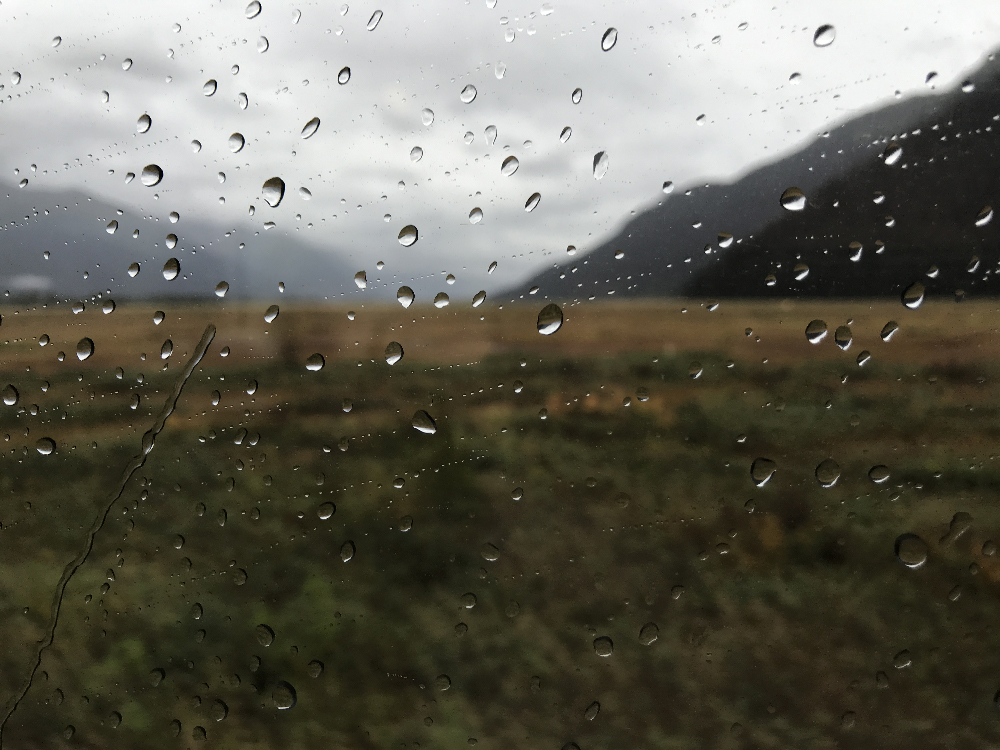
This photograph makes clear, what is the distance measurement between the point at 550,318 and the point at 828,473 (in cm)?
39

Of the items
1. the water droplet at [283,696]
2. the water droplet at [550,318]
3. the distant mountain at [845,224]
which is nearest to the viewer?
the distant mountain at [845,224]

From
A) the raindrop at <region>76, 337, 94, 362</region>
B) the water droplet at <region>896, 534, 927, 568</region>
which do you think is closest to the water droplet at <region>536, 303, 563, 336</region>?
the water droplet at <region>896, 534, 927, 568</region>

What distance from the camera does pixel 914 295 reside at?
0.71m

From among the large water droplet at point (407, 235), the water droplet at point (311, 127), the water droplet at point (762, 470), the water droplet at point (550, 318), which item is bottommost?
the water droplet at point (762, 470)

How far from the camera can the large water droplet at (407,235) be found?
0.82 meters

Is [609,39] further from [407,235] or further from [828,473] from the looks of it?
[828,473]

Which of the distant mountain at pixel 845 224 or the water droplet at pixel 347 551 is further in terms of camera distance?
the water droplet at pixel 347 551

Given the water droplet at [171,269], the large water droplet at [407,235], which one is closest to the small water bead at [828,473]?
the large water droplet at [407,235]

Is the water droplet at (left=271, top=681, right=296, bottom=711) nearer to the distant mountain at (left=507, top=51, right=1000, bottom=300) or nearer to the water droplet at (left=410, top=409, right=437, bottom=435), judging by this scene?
the water droplet at (left=410, top=409, right=437, bottom=435)

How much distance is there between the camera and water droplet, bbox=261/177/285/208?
0.86m

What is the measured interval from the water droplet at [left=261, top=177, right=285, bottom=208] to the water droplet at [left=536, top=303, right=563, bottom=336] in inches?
16.0

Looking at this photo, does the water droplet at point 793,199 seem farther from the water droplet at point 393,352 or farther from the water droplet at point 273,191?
the water droplet at point 273,191

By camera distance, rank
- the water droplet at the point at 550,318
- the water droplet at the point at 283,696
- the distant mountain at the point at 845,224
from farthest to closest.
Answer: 1. the water droplet at the point at 283,696
2. the water droplet at the point at 550,318
3. the distant mountain at the point at 845,224

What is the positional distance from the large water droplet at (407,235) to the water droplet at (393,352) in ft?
0.44
